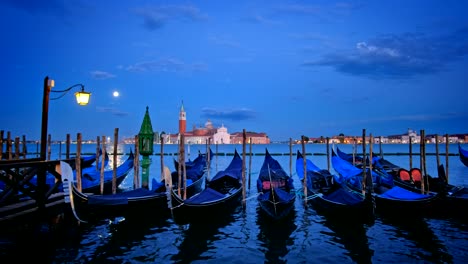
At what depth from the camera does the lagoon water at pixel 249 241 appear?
5930 mm

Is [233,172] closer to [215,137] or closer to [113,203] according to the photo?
[113,203]

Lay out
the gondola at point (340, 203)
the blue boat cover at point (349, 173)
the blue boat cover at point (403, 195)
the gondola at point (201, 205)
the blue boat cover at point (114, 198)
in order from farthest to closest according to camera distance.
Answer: the blue boat cover at point (349, 173)
the blue boat cover at point (403, 195)
the gondola at point (340, 203)
the gondola at point (201, 205)
the blue boat cover at point (114, 198)

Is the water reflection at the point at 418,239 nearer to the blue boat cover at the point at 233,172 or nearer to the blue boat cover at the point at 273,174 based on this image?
the blue boat cover at the point at 273,174

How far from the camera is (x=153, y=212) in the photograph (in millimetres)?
8648

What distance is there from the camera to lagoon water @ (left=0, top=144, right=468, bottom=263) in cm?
593

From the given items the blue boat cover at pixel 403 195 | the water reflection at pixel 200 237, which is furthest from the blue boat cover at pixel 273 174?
the blue boat cover at pixel 403 195

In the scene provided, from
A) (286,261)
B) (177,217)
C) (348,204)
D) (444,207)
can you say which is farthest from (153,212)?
(444,207)

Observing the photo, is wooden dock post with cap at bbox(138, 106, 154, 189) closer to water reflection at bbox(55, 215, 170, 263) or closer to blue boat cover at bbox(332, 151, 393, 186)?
water reflection at bbox(55, 215, 170, 263)

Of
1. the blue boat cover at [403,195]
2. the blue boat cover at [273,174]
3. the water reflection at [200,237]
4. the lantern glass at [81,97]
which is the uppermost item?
the lantern glass at [81,97]

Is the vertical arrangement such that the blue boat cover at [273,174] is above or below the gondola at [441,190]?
above

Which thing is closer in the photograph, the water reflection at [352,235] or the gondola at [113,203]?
the water reflection at [352,235]

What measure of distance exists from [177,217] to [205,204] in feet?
2.49

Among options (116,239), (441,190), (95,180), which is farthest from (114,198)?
(441,190)

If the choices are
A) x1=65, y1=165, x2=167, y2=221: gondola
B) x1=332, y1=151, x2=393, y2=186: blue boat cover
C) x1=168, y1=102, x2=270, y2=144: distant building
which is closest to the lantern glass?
x1=65, y1=165, x2=167, y2=221: gondola
